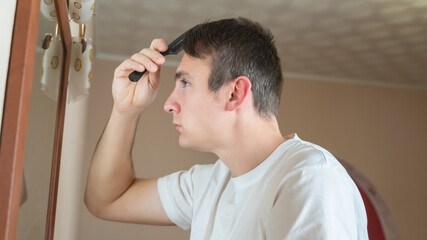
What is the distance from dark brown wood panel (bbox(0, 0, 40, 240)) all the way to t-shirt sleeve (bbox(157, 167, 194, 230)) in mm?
764

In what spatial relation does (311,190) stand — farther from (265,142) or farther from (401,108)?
(401,108)

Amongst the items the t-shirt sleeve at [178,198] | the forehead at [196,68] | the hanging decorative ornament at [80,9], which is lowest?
the t-shirt sleeve at [178,198]

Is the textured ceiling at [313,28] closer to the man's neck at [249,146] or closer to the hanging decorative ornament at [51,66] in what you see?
the man's neck at [249,146]

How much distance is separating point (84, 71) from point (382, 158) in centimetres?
289

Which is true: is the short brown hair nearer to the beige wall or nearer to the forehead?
the forehead

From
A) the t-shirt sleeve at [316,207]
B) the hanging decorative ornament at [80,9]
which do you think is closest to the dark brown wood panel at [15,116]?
the t-shirt sleeve at [316,207]

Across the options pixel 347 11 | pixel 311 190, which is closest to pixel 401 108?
pixel 347 11

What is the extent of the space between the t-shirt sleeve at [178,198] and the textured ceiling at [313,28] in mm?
1327

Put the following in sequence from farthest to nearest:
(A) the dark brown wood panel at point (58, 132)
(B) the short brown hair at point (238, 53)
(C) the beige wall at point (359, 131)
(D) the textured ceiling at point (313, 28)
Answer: (C) the beige wall at point (359, 131) → (D) the textured ceiling at point (313, 28) → (B) the short brown hair at point (238, 53) → (A) the dark brown wood panel at point (58, 132)

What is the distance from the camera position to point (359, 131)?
3.55 m

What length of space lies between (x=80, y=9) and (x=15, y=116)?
25.1 inches

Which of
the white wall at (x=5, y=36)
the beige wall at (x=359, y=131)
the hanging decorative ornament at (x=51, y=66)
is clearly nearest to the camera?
the white wall at (x=5, y=36)

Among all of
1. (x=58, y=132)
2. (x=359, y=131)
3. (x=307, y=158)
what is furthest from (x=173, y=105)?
(x=359, y=131)

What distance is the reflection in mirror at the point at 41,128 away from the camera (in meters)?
0.61
